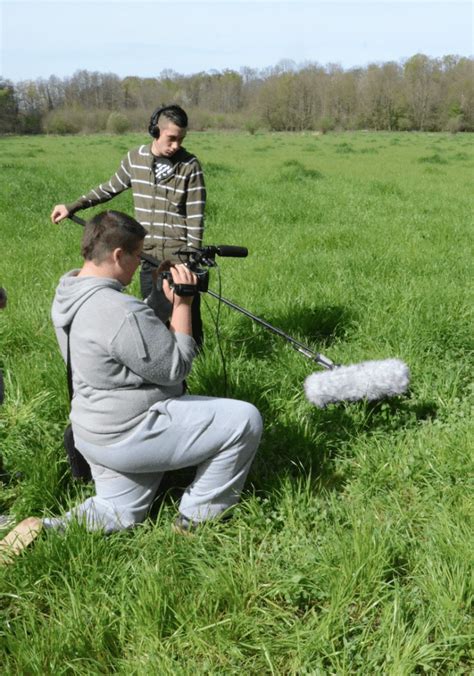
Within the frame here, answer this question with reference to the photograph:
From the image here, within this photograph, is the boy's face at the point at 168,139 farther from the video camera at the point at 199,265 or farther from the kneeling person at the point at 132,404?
the kneeling person at the point at 132,404

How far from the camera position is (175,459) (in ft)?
8.16

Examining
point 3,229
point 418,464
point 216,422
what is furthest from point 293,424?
point 3,229

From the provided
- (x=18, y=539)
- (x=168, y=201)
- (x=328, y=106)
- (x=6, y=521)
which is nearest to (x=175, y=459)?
(x=18, y=539)

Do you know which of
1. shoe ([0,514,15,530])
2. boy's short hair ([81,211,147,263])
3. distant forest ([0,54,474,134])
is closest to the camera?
boy's short hair ([81,211,147,263])

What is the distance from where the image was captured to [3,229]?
888cm

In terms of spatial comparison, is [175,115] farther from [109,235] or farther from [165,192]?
[109,235]

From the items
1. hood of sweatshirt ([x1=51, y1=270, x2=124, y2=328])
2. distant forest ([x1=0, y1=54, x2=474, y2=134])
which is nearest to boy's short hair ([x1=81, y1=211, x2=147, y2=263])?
hood of sweatshirt ([x1=51, y1=270, x2=124, y2=328])

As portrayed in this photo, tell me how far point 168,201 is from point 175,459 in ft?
6.97

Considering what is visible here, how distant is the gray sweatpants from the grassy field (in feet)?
0.36

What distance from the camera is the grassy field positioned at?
80.8 inches

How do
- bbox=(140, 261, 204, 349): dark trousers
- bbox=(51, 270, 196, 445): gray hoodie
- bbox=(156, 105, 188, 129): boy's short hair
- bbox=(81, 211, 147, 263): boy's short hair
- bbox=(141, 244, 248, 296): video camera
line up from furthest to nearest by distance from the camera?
1. bbox=(140, 261, 204, 349): dark trousers
2. bbox=(156, 105, 188, 129): boy's short hair
3. bbox=(141, 244, 248, 296): video camera
4. bbox=(81, 211, 147, 263): boy's short hair
5. bbox=(51, 270, 196, 445): gray hoodie

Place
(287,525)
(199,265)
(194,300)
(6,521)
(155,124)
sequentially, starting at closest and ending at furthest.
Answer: (287,525)
(6,521)
(199,265)
(155,124)
(194,300)

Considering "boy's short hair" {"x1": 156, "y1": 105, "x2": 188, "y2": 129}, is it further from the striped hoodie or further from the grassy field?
the grassy field

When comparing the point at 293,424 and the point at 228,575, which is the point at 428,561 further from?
the point at 293,424
